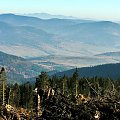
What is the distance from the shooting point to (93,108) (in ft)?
76.2

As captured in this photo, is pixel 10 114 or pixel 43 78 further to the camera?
pixel 43 78

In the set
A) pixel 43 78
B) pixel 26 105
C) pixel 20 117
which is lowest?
pixel 26 105

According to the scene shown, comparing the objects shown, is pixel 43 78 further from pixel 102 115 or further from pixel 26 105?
pixel 102 115

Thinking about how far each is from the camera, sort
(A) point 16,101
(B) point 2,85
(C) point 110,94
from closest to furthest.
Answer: (C) point 110,94
(B) point 2,85
(A) point 16,101

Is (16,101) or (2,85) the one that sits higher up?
(2,85)

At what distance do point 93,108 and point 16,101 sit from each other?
6933 centimetres

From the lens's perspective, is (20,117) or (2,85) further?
(2,85)

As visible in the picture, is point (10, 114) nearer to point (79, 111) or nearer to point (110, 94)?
point (79, 111)

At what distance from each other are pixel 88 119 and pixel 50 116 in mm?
2139

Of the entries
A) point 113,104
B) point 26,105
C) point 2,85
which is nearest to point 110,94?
point 113,104

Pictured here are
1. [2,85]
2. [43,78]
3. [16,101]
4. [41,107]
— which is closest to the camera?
[41,107]

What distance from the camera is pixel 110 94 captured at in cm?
2717

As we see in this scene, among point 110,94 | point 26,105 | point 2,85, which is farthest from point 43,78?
point 110,94

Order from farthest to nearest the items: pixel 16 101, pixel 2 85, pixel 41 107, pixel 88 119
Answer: pixel 16 101
pixel 2 85
pixel 41 107
pixel 88 119
